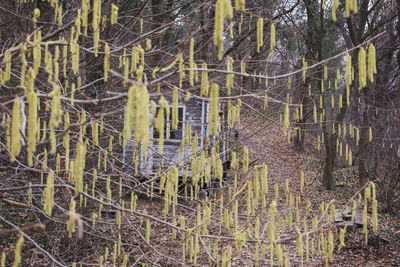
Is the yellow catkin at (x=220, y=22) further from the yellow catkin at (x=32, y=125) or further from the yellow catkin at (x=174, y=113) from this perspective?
the yellow catkin at (x=32, y=125)

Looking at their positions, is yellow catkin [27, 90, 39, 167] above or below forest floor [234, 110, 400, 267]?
above

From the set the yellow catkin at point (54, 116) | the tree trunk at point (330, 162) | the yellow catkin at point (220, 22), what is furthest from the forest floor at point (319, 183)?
the yellow catkin at point (54, 116)

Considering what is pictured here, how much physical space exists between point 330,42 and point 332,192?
31.2 feet

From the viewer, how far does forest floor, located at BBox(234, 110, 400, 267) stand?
6656 mm

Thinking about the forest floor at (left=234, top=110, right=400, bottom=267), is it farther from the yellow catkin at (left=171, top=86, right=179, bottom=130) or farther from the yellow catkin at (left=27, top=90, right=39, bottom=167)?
the yellow catkin at (left=27, top=90, right=39, bottom=167)

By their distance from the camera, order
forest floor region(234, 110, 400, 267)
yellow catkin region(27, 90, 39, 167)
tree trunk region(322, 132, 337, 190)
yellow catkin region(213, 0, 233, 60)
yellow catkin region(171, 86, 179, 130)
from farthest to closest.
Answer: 1. tree trunk region(322, 132, 337, 190)
2. forest floor region(234, 110, 400, 267)
3. yellow catkin region(171, 86, 179, 130)
4. yellow catkin region(27, 90, 39, 167)
5. yellow catkin region(213, 0, 233, 60)

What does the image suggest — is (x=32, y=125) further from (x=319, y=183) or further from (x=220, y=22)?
(x=319, y=183)

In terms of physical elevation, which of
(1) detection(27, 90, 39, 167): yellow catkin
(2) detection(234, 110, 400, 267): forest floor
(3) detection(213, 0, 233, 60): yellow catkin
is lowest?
(2) detection(234, 110, 400, 267): forest floor

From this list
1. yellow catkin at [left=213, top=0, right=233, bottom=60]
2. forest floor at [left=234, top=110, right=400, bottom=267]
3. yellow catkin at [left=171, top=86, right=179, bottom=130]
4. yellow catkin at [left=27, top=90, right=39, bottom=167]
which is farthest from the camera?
forest floor at [left=234, top=110, right=400, bottom=267]

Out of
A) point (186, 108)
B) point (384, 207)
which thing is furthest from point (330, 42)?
point (384, 207)

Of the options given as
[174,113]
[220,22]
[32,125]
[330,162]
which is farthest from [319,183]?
[32,125]

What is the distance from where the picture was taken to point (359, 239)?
736 cm

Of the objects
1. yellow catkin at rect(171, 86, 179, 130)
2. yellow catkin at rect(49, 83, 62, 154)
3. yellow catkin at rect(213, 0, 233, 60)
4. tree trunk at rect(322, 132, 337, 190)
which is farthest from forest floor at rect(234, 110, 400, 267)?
yellow catkin at rect(49, 83, 62, 154)

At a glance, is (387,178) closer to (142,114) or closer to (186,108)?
(186,108)
